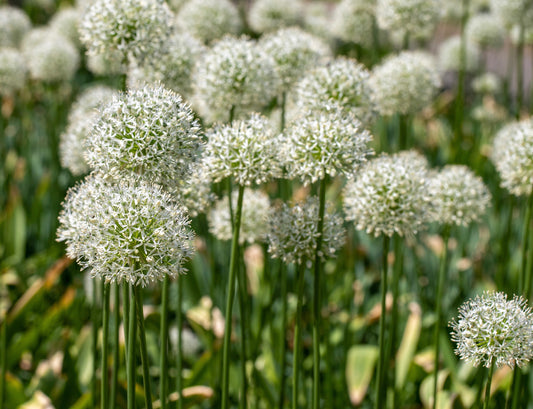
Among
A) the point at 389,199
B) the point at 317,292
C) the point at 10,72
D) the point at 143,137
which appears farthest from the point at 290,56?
the point at 10,72

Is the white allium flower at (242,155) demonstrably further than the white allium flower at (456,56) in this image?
No

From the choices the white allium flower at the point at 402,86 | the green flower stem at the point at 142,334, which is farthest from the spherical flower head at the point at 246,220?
the green flower stem at the point at 142,334

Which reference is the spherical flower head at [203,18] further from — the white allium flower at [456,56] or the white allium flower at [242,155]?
the white allium flower at [456,56]

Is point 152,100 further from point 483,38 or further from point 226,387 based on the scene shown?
point 483,38

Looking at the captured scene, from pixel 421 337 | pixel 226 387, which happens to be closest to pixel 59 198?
pixel 421 337

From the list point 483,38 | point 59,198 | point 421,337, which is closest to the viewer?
point 421,337

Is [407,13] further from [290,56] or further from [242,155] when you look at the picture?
[242,155]
